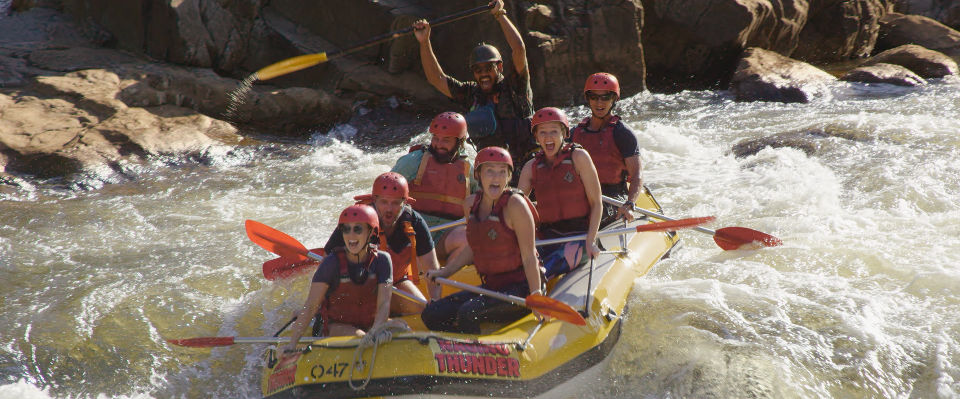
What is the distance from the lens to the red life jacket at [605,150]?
4961 mm

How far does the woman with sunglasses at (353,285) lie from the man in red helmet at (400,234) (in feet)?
0.89

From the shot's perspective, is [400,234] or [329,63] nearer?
[400,234]

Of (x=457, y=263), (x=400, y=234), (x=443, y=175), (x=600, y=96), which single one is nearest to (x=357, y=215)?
(x=400, y=234)

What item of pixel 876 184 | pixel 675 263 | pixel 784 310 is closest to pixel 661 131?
pixel 876 184

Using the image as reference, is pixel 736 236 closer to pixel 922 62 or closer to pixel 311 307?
pixel 311 307

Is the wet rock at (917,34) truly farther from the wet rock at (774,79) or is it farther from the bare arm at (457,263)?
the bare arm at (457,263)

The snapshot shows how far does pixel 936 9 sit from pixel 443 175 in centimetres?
1494

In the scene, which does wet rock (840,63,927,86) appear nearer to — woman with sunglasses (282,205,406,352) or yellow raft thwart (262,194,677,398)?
yellow raft thwart (262,194,677,398)

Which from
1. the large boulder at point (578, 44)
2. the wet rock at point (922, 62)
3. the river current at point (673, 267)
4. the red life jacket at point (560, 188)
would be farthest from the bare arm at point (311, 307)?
the wet rock at point (922, 62)

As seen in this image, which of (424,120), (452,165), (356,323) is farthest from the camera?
(424,120)

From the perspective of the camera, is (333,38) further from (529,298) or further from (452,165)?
(529,298)

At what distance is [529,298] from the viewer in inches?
138

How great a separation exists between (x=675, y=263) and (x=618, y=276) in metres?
1.28

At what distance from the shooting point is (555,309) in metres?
3.47
